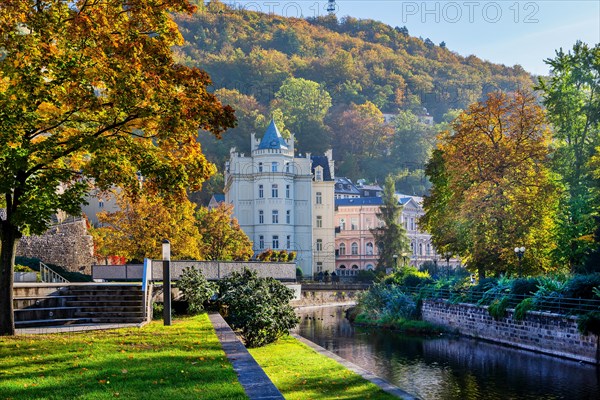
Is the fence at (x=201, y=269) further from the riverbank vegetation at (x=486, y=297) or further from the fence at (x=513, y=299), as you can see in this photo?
the fence at (x=513, y=299)

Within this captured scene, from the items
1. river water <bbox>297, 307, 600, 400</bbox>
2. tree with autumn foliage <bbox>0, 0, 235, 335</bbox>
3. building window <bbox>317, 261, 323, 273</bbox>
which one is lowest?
river water <bbox>297, 307, 600, 400</bbox>

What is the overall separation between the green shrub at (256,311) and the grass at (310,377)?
658mm

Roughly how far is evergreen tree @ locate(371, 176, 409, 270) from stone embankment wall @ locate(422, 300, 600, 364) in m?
47.7

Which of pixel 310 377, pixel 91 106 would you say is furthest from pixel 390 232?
pixel 91 106

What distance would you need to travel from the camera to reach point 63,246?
44.4 metres

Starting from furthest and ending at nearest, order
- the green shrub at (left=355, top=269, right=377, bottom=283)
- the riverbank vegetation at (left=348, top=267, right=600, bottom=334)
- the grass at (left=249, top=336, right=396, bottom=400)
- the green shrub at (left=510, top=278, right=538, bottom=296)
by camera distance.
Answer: the green shrub at (left=355, top=269, right=377, bottom=283), the green shrub at (left=510, top=278, right=538, bottom=296), the riverbank vegetation at (left=348, top=267, right=600, bottom=334), the grass at (left=249, top=336, right=396, bottom=400)

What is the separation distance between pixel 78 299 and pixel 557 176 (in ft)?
93.1

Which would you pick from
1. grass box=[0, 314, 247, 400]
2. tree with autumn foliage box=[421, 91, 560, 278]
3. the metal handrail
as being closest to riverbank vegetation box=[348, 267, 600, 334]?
tree with autumn foliage box=[421, 91, 560, 278]

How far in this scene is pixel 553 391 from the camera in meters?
21.1

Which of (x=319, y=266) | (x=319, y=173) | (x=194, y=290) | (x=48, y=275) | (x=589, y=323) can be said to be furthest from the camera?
(x=319, y=266)

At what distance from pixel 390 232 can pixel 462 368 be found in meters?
65.1

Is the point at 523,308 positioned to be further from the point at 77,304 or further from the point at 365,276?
the point at 365,276

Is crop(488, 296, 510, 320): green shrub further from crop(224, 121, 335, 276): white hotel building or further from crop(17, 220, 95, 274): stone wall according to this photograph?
crop(224, 121, 335, 276): white hotel building

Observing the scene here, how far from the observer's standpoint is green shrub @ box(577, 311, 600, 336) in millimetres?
26219
